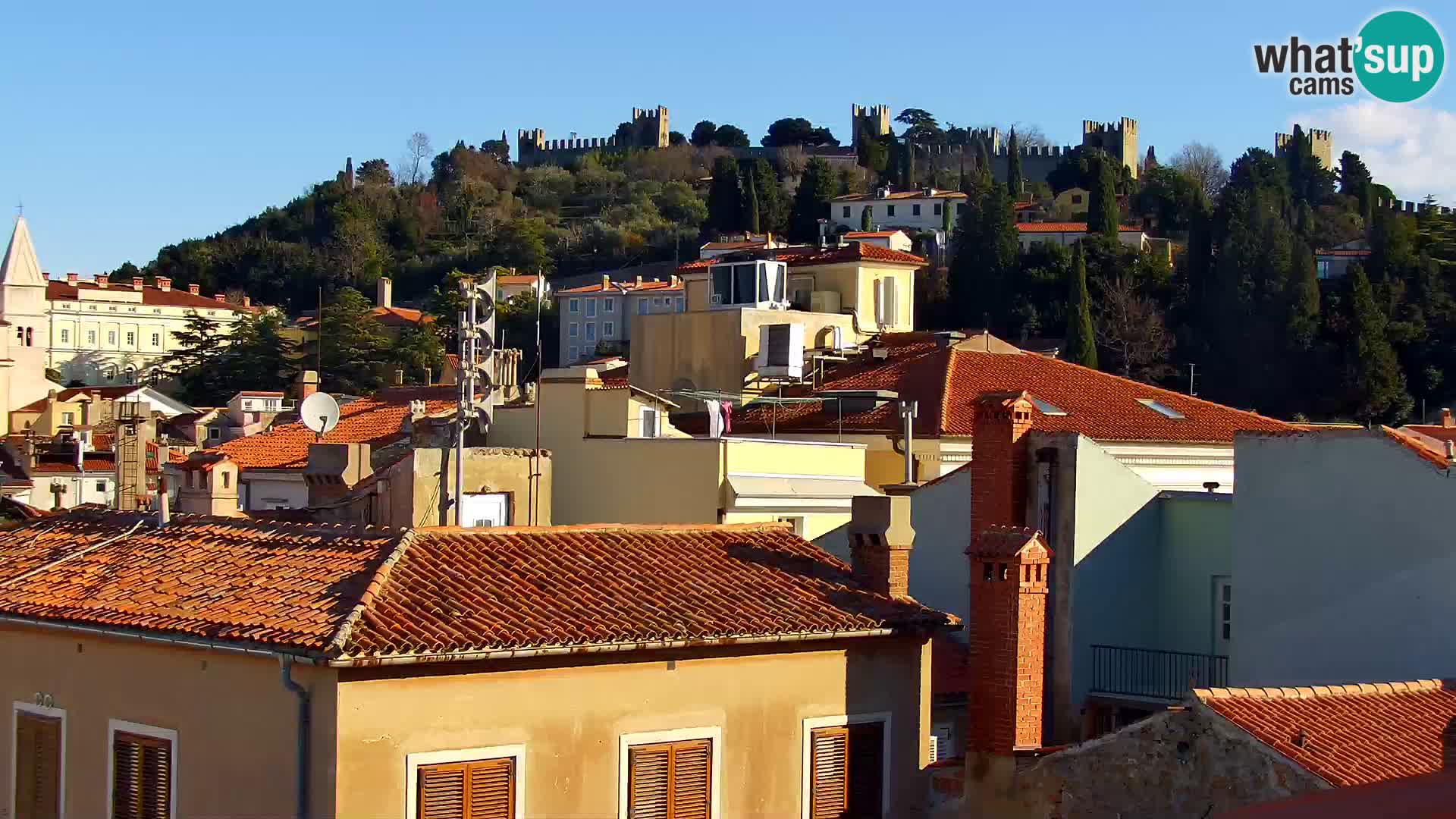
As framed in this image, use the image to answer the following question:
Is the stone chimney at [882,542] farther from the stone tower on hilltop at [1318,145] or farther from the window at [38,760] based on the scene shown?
the stone tower on hilltop at [1318,145]

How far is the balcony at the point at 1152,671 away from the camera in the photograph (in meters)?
16.8

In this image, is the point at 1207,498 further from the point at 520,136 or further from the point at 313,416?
the point at 520,136

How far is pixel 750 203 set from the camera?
105188 millimetres

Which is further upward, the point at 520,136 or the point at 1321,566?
the point at 520,136

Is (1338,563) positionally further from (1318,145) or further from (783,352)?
(1318,145)

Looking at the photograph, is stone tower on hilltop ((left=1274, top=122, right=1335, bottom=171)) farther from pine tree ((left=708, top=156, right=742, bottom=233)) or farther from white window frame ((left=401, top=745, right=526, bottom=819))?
white window frame ((left=401, top=745, right=526, bottom=819))

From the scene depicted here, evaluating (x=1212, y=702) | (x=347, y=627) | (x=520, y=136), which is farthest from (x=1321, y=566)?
(x=520, y=136)

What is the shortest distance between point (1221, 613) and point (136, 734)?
9.67 meters

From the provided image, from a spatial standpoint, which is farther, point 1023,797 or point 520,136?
point 520,136

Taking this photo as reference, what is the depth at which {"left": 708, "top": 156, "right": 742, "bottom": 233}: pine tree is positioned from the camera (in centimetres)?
10656

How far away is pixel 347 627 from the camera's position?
1112 centimetres

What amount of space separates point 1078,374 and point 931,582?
11170 mm

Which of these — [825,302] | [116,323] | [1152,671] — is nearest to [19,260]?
[116,323]

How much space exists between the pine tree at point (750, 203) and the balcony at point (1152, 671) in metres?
86.0
